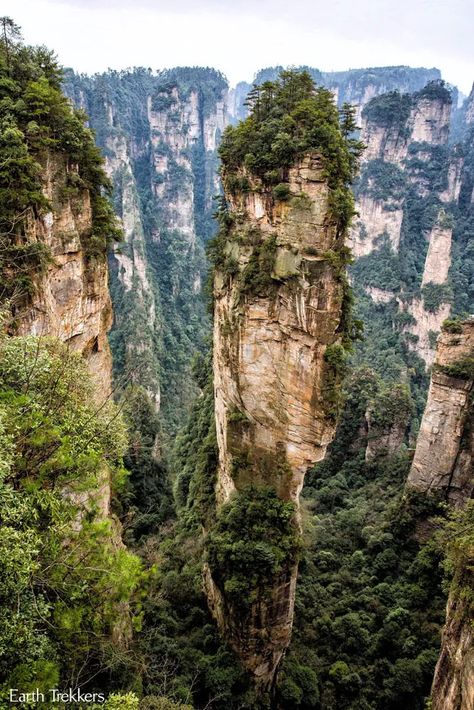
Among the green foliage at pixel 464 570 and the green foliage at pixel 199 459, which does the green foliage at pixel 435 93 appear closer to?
the green foliage at pixel 199 459

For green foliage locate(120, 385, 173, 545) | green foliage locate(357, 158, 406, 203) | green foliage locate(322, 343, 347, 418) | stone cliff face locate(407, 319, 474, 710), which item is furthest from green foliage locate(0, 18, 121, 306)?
green foliage locate(357, 158, 406, 203)

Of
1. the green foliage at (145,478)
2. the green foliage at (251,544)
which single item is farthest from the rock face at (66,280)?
the green foliage at (145,478)

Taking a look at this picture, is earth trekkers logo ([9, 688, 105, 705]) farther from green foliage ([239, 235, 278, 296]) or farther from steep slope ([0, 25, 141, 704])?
green foliage ([239, 235, 278, 296])

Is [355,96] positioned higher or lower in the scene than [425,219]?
higher

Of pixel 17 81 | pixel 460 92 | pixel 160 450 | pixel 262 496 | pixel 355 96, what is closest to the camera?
pixel 17 81

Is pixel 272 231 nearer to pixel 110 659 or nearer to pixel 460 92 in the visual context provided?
pixel 110 659

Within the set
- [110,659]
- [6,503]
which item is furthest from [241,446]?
[6,503]
